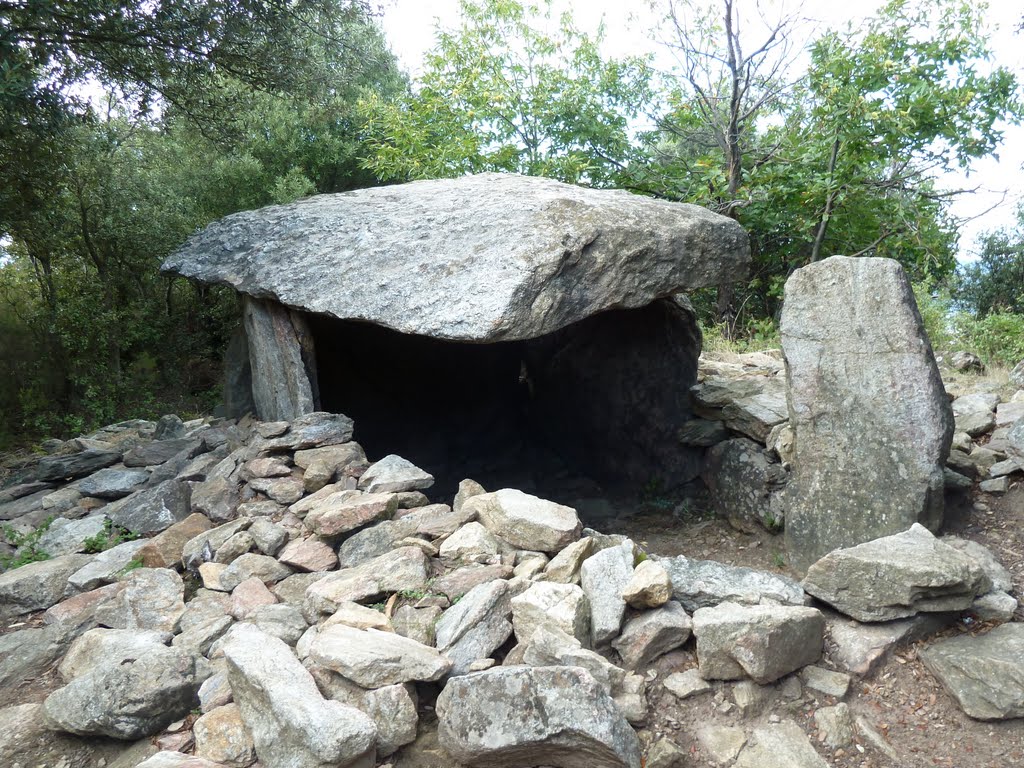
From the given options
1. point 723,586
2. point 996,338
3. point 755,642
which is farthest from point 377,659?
point 996,338

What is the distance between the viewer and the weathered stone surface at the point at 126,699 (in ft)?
8.75

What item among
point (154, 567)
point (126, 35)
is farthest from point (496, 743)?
point (126, 35)

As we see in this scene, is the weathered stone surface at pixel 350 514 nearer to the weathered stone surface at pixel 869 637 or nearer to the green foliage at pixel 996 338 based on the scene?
the weathered stone surface at pixel 869 637

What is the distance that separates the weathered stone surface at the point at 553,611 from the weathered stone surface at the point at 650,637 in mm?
156

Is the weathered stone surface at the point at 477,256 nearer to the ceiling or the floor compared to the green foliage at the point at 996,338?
nearer to the ceiling

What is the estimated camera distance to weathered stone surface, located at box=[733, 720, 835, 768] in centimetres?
262

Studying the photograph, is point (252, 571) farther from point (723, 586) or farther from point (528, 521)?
point (723, 586)

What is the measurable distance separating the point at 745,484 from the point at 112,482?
14.0 feet

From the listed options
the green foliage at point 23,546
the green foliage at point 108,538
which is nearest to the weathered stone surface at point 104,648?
the green foliage at point 108,538

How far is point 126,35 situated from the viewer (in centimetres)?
571

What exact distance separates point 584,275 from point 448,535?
1.67 m

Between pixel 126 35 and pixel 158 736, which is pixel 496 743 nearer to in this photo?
pixel 158 736

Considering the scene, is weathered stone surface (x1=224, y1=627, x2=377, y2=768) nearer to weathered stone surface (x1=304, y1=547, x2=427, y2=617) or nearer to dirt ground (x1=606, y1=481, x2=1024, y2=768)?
weathered stone surface (x1=304, y1=547, x2=427, y2=617)

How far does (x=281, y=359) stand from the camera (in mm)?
5281
